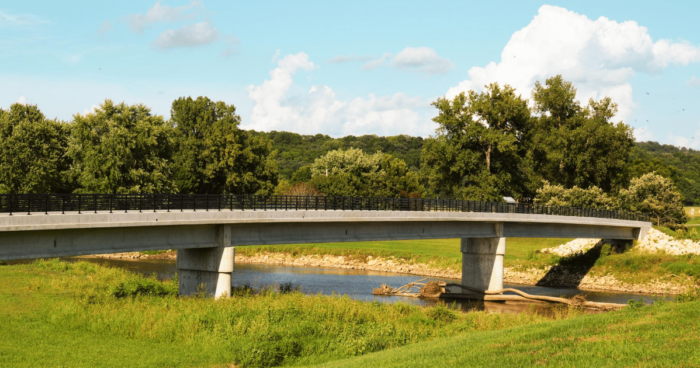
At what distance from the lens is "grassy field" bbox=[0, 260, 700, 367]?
1611 centimetres

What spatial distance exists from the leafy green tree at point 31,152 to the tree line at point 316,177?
0.31 feet

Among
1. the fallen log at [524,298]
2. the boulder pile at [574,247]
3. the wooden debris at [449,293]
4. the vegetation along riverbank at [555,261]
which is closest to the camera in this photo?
the fallen log at [524,298]

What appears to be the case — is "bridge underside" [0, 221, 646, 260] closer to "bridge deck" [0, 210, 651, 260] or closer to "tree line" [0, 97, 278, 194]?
"bridge deck" [0, 210, 651, 260]

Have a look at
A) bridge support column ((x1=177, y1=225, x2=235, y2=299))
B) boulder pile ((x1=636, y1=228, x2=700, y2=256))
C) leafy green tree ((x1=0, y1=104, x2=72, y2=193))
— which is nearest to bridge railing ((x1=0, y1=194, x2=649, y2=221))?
bridge support column ((x1=177, y1=225, x2=235, y2=299))

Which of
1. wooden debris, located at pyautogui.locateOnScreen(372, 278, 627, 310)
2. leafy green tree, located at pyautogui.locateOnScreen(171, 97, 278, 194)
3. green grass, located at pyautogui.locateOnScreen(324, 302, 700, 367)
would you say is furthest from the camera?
leafy green tree, located at pyautogui.locateOnScreen(171, 97, 278, 194)

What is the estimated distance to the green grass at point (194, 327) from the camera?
20.6 meters

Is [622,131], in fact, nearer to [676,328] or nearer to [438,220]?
[438,220]

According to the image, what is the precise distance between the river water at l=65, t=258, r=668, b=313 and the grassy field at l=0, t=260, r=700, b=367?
11.1 metres

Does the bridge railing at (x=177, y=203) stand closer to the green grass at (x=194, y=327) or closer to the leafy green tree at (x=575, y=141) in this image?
the green grass at (x=194, y=327)

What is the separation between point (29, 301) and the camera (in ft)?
93.6

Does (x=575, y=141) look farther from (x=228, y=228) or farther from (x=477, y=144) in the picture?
(x=228, y=228)

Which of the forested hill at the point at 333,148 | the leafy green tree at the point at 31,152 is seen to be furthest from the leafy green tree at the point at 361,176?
the leafy green tree at the point at 31,152

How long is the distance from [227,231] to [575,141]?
5658cm

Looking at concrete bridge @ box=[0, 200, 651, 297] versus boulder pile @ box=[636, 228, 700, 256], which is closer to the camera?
concrete bridge @ box=[0, 200, 651, 297]
